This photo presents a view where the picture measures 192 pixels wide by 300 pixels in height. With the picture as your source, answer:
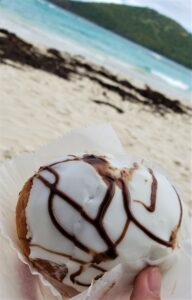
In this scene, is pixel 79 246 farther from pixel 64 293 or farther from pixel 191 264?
pixel 191 264

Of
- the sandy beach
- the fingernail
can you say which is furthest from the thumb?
the sandy beach

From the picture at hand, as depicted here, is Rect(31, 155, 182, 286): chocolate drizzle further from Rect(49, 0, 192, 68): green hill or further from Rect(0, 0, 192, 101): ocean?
Rect(49, 0, 192, 68): green hill

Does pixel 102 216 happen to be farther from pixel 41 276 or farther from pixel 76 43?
pixel 76 43

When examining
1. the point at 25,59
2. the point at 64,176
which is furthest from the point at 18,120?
the point at 64,176

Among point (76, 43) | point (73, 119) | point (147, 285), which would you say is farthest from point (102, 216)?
point (76, 43)

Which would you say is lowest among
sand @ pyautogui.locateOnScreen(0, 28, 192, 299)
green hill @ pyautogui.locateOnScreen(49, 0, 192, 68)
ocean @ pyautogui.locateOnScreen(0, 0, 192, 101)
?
green hill @ pyautogui.locateOnScreen(49, 0, 192, 68)

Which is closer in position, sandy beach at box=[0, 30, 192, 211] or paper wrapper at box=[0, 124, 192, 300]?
paper wrapper at box=[0, 124, 192, 300]
